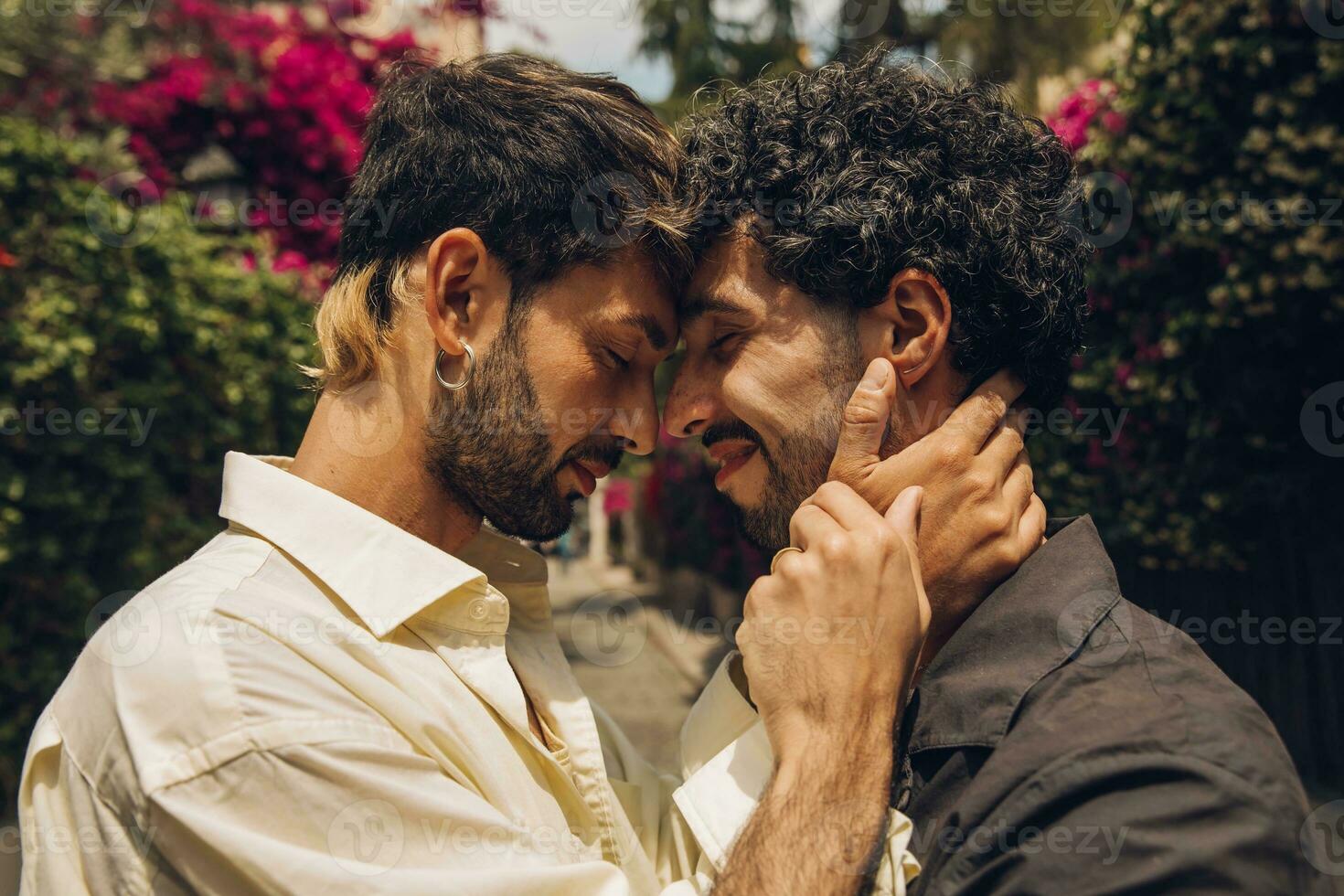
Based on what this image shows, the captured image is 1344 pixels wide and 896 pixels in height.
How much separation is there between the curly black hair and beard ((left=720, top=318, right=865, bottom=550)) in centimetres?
14

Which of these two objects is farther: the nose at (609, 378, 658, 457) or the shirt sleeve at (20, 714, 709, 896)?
the nose at (609, 378, 658, 457)

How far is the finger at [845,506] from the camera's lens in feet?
6.02

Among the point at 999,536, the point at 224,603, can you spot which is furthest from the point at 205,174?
the point at 999,536

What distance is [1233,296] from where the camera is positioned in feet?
13.4

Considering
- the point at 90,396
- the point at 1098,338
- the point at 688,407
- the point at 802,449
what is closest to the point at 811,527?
the point at 802,449

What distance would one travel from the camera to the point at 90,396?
4801 mm

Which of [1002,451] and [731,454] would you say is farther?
[731,454]

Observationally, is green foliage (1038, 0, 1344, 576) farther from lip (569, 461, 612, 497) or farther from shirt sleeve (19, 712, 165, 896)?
shirt sleeve (19, 712, 165, 896)

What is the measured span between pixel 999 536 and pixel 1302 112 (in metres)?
3.12

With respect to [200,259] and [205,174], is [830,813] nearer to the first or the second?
[200,259]

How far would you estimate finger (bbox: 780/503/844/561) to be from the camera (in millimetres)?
1830

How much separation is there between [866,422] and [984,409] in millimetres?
246

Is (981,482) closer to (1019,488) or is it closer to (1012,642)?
(1019,488)

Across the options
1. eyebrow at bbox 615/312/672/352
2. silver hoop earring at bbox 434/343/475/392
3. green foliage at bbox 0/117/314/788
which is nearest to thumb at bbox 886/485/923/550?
eyebrow at bbox 615/312/672/352
